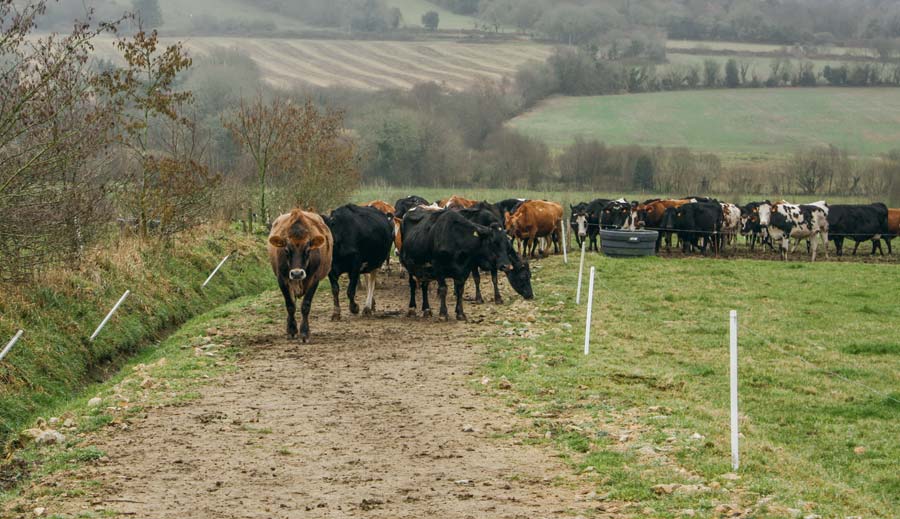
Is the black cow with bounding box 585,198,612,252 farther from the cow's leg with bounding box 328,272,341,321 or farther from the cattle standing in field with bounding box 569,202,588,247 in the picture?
the cow's leg with bounding box 328,272,341,321

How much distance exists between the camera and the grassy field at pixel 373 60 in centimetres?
12225

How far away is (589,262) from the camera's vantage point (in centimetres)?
3319

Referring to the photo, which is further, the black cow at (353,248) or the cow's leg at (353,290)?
the cow's leg at (353,290)

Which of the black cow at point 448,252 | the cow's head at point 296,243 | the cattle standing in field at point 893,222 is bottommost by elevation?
the cattle standing in field at point 893,222

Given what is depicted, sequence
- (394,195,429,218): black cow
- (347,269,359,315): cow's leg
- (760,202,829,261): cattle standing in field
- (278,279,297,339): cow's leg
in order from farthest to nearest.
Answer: (760,202,829,261): cattle standing in field, (394,195,429,218): black cow, (347,269,359,315): cow's leg, (278,279,297,339): cow's leg

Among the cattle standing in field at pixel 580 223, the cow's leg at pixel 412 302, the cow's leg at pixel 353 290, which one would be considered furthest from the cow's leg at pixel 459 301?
the cattle standing in field at pixel 580 223

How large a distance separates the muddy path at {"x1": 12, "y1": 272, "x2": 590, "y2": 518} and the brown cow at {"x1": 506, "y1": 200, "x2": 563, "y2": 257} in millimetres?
18988

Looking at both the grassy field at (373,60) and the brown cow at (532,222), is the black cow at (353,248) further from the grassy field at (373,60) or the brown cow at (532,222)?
the grassy field at (373,60)

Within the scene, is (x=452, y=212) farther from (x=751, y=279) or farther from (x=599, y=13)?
(x=599, y=13)

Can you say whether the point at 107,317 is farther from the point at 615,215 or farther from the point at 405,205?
the point at 615,215

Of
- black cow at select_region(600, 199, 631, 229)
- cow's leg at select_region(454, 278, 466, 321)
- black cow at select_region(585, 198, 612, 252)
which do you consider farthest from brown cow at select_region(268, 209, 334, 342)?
black cow at select_region(600, 199, 631, 229)

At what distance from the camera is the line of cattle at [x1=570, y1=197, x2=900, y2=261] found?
3947 centimetres

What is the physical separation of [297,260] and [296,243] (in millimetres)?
299

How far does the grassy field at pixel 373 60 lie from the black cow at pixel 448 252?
316 feet
